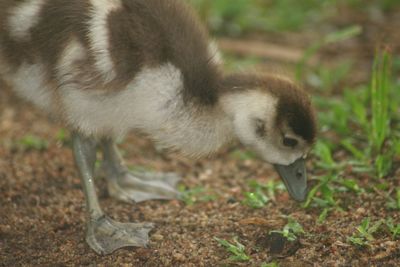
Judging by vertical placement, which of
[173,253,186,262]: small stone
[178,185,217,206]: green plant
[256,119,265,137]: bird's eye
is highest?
[256,119,265,137]: bird's eye

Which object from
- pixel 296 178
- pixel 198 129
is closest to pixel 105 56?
pixel 198 129

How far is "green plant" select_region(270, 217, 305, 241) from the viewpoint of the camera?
2919 mm

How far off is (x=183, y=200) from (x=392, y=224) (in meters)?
1.07

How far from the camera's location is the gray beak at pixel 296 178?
313 centimetres

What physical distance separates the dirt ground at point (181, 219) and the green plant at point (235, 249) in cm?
2

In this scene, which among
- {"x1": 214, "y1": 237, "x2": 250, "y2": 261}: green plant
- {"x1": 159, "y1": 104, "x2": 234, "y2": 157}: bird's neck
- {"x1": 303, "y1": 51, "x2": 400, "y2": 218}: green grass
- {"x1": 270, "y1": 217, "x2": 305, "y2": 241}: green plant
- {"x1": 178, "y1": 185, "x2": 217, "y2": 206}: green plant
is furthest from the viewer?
{"x1": 178, "y1": 185, "x2": 217, "y2": 206}: green plant

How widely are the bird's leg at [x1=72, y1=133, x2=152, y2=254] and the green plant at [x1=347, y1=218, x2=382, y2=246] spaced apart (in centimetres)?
88

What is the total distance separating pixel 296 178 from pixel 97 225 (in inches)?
36.1

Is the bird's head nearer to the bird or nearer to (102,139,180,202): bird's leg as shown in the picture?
the bird

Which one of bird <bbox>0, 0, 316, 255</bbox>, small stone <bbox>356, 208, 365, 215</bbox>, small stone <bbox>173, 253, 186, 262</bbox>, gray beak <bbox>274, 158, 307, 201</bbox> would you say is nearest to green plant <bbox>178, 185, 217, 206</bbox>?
bird <bbox>0, 0, 316, 255</bbox>

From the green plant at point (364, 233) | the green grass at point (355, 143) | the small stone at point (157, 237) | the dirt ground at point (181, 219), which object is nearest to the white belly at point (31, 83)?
the dirt ground at point (181, 219)

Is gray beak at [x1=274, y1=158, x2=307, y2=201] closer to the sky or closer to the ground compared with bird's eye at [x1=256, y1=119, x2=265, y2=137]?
closer to the ground

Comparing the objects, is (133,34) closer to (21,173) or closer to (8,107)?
(21,173)

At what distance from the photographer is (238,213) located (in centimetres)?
329
